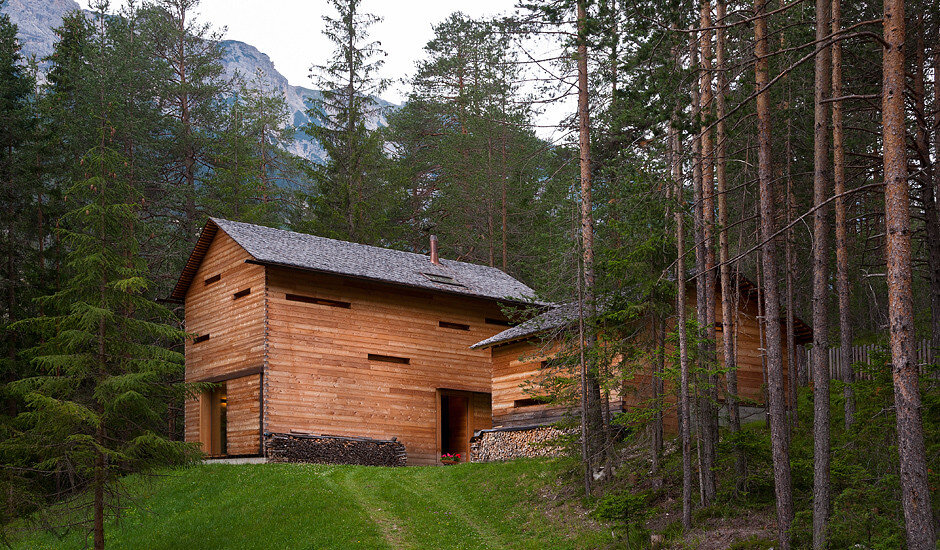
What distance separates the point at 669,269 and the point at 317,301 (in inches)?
484

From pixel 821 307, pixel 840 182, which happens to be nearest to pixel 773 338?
pixel 821 307

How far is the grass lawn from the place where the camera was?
16.3 meters

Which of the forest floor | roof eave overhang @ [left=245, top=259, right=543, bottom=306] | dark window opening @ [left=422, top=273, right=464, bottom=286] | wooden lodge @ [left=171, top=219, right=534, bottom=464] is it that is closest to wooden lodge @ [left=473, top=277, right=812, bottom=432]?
roof eave overhang @ [left=245, top=259, right=543, bottom=306]

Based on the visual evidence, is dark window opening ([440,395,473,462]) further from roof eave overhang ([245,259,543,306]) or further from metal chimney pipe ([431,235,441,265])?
metal chimney pipe ([431,235,441,265])

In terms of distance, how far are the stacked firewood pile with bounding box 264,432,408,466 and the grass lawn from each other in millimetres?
1184

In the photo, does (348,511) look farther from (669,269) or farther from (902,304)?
(902,304)

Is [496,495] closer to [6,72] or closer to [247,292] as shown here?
[247,292]

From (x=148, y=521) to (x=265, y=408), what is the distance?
491 centimetres

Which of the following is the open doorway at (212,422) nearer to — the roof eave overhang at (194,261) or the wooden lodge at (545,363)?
the roof eave overhang at (194,261)

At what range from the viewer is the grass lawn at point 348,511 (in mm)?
16297

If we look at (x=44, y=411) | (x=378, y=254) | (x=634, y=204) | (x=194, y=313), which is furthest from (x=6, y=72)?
(x=634, y=204)

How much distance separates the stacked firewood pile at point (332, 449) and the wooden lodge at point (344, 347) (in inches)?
12.2

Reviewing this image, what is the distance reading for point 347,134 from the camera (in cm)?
3881

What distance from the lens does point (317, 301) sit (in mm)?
25359
